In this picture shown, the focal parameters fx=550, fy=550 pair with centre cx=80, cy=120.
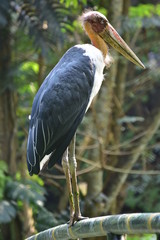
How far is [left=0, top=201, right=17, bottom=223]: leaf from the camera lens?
6.18 metres

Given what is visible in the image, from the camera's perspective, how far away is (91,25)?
429 centimetres

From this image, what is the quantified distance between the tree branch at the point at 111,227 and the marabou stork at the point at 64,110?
0.28 m

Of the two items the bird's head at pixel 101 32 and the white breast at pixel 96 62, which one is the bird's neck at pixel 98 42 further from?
the white breast at pixel 96 62

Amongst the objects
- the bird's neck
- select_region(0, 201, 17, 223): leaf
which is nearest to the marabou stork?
the bird's neck

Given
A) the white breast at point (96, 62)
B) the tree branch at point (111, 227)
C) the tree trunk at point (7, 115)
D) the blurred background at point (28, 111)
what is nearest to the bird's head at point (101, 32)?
the white breast at point (96, 62)

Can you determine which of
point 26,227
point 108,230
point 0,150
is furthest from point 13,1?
point 108,230

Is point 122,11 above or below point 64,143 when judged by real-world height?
above

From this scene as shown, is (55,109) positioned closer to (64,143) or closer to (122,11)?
(64,143)

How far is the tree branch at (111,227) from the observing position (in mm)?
2285

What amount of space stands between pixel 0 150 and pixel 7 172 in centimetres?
52

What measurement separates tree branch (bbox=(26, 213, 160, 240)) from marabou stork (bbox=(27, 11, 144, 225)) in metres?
0.28

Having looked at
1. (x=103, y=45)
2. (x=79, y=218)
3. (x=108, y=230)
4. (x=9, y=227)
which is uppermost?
(x=103, y=45)

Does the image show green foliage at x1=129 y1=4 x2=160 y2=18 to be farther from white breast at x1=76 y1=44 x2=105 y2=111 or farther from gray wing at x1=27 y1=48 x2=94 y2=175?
gray wing at x1=27 y1=48 x2=94 y2=175

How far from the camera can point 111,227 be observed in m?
2.57
